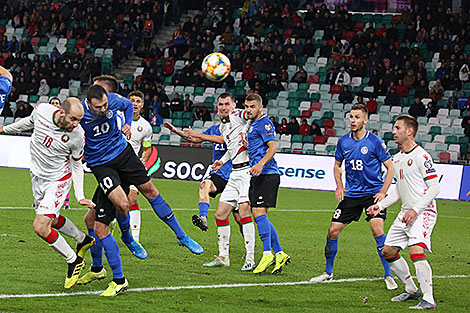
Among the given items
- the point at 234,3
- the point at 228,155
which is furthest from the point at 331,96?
the point at 228,155

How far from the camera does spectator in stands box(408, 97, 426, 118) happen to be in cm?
2581

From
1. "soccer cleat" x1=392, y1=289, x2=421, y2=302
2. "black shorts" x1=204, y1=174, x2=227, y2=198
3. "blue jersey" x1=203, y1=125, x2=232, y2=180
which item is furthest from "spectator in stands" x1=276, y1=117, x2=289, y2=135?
"soccer cleat" x1=392, y1=289, x2=421, y2=302

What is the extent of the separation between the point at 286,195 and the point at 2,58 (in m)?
17.4

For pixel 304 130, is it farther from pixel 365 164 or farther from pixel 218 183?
pixel 365 164

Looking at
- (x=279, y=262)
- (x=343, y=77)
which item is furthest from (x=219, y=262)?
(x=343, y=77)

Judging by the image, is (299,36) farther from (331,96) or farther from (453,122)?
(453,122)

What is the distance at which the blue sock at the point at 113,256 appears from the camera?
7.46 m

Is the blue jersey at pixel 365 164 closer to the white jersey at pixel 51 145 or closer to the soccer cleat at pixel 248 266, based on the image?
the soccer cleat at pixel 248 266

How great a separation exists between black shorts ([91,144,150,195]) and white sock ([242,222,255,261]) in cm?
168

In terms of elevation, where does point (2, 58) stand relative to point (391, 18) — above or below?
below

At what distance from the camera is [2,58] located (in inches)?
1283

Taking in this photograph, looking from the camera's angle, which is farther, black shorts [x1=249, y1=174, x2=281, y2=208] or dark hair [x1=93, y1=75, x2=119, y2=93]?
black shorts [x1=249, y1=174, x2=281, y2=208]

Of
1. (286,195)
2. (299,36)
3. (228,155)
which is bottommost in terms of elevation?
(286,195)

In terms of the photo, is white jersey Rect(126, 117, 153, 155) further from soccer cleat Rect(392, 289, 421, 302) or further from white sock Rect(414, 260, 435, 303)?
white sock Rect(414, 260, 435, 303)
